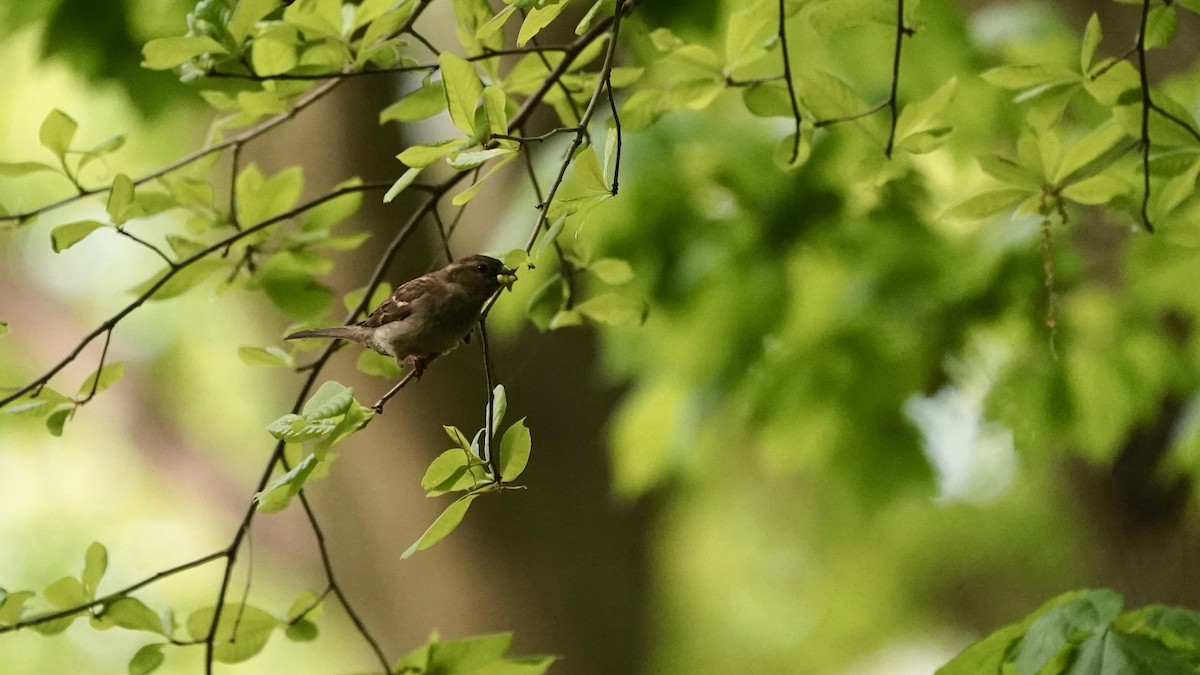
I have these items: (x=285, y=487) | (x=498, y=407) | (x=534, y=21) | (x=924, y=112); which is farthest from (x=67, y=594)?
(x=924, y=112)

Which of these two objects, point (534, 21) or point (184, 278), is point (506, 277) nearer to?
point (534, 21)

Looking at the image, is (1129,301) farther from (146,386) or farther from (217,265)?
(146,386)

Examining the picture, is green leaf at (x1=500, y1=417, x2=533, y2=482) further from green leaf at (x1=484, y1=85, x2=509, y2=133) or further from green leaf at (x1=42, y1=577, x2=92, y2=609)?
green leaf at (x1=42, y1=577, x2=92, y2=609)

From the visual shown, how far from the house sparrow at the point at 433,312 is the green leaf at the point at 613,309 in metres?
0.14

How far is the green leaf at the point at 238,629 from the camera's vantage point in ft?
2.30

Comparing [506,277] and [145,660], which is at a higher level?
[506,277]

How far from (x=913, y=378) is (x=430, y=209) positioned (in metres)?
0.75

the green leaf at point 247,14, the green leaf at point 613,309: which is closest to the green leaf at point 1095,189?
the green leaf at point 613,309

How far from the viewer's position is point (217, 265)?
0.74 metres

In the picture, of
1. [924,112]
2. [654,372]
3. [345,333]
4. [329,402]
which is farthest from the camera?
[654,372]

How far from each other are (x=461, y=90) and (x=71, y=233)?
0.29 meters

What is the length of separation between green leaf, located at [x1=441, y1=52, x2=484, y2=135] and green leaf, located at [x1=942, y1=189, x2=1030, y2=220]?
1.04 ft

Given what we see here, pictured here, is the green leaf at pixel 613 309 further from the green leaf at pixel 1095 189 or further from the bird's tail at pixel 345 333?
the green leaf at pixel 1095 189

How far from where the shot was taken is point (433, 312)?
1.72ft
